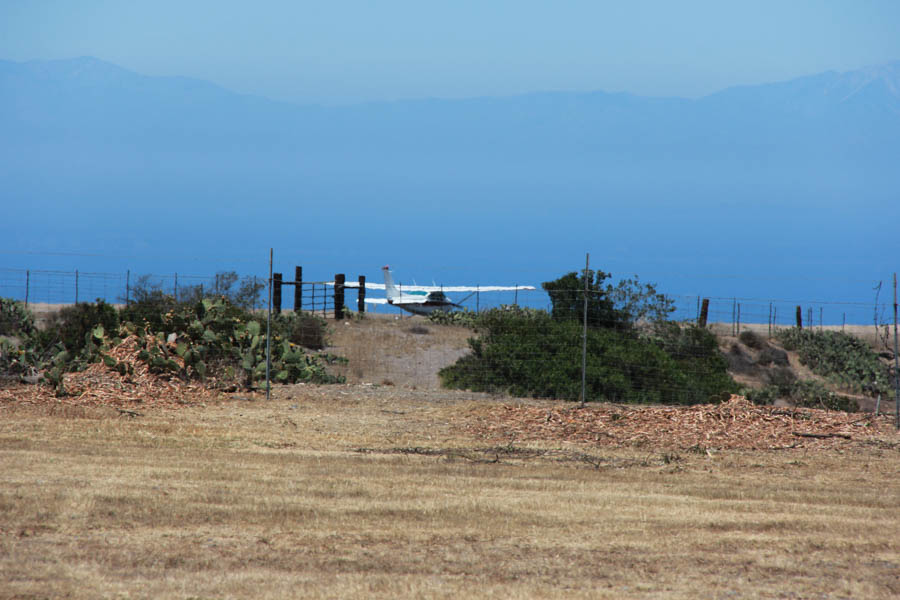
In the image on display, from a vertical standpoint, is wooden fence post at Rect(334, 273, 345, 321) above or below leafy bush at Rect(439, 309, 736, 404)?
above

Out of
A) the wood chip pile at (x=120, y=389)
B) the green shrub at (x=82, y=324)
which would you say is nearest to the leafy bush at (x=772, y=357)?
the green shrub at (x=82, y=324)

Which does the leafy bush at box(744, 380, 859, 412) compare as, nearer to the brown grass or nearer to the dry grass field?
the dry grass field

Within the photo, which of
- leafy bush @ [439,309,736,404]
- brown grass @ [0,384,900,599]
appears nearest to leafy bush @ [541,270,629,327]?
leafy bush @ [439,309,736,404]

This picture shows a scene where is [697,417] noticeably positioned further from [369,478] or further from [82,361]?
[82,361]

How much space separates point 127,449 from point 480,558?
661 cm

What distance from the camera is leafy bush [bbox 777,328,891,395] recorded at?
1334 inches

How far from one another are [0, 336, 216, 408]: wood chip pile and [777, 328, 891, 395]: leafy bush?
22.7m

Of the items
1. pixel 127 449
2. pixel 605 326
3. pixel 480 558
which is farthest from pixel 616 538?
pixel 605 326

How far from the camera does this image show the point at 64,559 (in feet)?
24.4

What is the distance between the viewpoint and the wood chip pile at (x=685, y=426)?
14438mm

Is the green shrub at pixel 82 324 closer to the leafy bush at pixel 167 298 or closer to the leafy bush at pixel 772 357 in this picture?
the leafy bush at pixel 167 298

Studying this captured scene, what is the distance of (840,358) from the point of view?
39.6 metres

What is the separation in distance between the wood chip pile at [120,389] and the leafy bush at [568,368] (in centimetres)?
677

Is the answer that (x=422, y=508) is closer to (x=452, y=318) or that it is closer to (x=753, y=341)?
(x=753, y=341)
